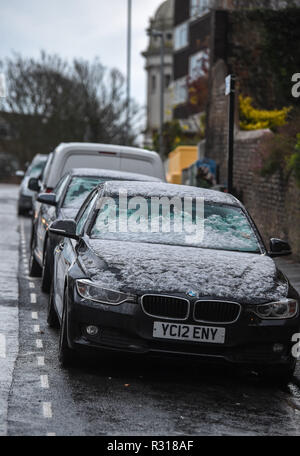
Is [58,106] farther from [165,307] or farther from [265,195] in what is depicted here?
[165,307]

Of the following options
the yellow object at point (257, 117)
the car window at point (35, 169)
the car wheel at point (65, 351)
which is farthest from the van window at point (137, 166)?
the car window at point (35, 169)

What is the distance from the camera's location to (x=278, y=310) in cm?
805

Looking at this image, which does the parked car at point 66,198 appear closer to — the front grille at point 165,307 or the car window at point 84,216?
the car window at point 84,216

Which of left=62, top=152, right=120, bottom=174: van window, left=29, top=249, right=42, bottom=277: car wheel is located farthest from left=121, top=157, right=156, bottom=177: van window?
left=29, top=249, right=42, bottom=277: car wheel

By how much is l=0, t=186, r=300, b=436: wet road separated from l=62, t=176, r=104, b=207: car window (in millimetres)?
3583

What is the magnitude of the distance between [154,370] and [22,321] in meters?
2.66

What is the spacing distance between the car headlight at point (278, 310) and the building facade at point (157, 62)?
69.6 meters

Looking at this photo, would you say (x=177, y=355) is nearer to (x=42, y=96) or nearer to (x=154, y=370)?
(x=154, y=370)

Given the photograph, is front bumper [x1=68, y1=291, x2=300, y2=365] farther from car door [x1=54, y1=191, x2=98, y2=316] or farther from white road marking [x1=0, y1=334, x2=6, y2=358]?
white road marking [x1=0, y1=334, x2=6, y2=358]

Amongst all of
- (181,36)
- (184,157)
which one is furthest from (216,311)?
(181,36)

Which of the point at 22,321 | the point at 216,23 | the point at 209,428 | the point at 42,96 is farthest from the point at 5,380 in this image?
the point at 42,96

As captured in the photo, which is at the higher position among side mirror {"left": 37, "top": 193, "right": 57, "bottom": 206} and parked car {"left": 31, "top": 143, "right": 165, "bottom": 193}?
parked car {"left": 31, "top": 143, "right": 165, "bottom": 193}

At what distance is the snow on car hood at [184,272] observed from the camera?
792cm

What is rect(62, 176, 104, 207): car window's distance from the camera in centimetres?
1336
